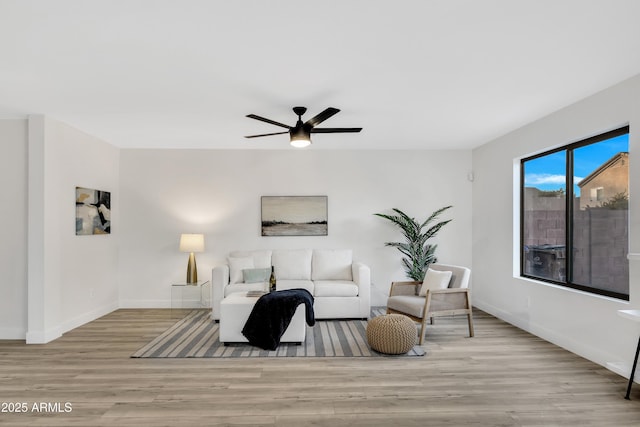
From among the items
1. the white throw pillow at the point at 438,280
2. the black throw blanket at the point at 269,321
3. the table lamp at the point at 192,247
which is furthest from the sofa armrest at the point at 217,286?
the white throw pillow at the point at 438,280

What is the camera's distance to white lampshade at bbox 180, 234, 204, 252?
5879mm

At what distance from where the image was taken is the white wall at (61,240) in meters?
4.48

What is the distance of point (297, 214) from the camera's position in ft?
21.1

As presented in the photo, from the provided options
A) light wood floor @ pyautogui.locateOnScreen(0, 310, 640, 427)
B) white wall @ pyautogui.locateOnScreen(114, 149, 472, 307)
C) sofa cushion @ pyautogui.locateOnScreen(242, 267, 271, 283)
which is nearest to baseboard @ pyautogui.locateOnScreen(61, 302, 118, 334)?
white wall @ pyautogui.locateOnScreen(114, 149, 472, 307)

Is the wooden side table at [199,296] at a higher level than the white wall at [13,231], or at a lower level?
lower

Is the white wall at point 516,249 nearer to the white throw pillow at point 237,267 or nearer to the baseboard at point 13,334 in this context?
the white throw pillow at point 237,267

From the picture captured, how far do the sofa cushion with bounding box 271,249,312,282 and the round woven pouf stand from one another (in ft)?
6.90

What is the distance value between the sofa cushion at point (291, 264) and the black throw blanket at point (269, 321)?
1699mm

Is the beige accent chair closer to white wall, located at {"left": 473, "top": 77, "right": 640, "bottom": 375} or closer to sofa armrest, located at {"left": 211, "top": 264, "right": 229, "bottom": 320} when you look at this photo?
white wall, located at {"left": 473, "top": 77, "right": 640, "bottom": 375}

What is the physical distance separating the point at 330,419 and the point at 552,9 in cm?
296

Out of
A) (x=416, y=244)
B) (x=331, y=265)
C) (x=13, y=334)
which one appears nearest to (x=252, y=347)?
(x=331, y=265)

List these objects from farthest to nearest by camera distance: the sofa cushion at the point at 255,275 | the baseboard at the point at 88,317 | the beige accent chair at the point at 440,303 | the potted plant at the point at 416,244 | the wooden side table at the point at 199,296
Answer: the wooden side table at the point at 199,296
the potted plant at the point at 416,244
the sofa cushion at the point at 255,275
the baseboard at the point at 88,317
the beige accent chair at the point at 440,303

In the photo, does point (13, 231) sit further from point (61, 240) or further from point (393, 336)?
point (393, 336)

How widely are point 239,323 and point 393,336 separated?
1.65 meters
